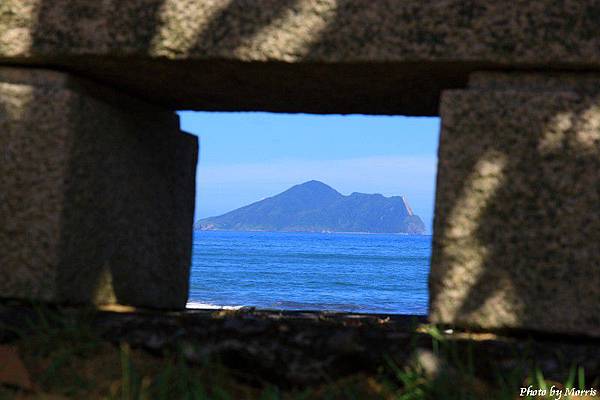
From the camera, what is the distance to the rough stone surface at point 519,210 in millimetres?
1971

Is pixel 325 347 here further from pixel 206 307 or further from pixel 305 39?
pixel 206 307

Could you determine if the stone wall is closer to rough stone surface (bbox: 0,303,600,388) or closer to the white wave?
rough stone surface (bbox: 0,303,600,388)

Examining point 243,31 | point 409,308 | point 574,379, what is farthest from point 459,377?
point 409,308

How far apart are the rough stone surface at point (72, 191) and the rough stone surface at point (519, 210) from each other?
1137 mm

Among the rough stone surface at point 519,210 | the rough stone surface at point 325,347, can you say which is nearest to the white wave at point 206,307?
the rough stone surface at point 325,347

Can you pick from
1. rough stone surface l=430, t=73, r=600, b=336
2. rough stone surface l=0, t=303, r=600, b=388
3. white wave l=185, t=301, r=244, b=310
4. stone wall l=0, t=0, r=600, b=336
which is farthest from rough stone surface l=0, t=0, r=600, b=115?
white wave l=185, t=301, r=244, b=310

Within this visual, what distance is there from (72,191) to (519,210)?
1.37 meters

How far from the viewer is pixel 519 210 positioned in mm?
1992

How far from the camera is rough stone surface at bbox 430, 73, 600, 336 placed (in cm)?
197

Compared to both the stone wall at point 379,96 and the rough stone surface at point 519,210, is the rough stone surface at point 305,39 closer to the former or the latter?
the stone wall at point 379,96

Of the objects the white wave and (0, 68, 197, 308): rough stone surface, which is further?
the white wave

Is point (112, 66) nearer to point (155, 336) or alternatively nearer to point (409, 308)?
point (155, 336)

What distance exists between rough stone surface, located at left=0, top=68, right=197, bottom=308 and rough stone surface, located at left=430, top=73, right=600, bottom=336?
3.73 feet

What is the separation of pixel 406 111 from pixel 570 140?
0.88 m
